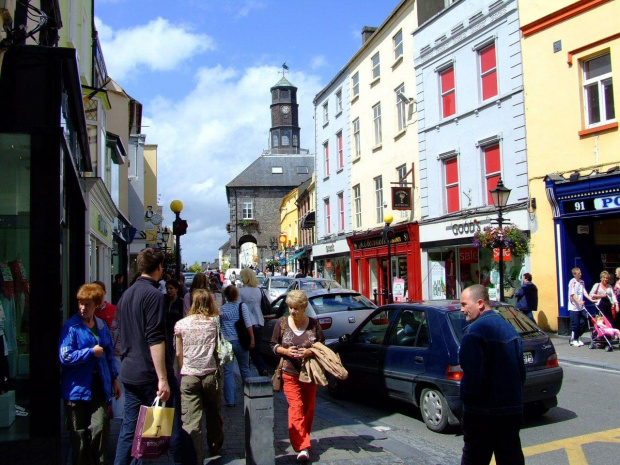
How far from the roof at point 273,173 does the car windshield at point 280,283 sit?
53.7 metres

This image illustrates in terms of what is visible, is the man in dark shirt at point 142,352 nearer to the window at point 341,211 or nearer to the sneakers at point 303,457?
the sneakers at point 303,457

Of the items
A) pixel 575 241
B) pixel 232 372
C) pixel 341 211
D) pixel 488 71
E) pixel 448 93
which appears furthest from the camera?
pixel 341 211

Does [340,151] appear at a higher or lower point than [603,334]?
higher

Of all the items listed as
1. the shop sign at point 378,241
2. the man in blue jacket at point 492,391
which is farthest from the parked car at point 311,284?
the man in blue jacket at point 492,391

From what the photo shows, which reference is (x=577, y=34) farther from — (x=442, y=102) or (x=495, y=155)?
(x=442, y=102)

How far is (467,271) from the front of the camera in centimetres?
2012

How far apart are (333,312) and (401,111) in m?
15.0

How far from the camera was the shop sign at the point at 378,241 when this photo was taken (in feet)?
78.6

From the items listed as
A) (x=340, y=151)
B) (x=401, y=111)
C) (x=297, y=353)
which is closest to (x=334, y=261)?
(x=340, y=151)

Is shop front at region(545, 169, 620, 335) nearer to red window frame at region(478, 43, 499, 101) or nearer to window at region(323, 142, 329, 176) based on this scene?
red window frame at region(478, 43, 499, 101)

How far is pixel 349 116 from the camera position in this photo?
30531 millimetres

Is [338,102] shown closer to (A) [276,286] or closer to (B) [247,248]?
(A) [276,286]

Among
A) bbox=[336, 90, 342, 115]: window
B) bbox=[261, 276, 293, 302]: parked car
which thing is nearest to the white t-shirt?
bbox=[261, 276, 293, 302]: parked car

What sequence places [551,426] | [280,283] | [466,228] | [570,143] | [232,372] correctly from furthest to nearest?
[280,283] → [466,228] → [570,143] → [232,372] → [551,426]
